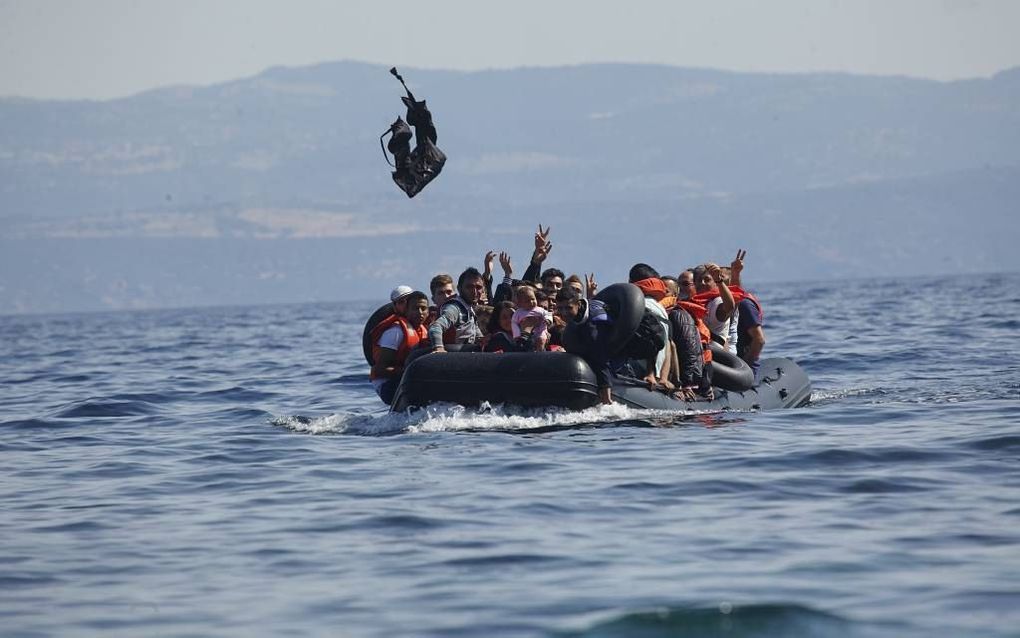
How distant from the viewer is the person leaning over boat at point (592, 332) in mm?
16969

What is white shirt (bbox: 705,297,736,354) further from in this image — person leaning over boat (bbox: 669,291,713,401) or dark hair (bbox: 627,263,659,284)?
dark hair (bbox: 627,263,659,284)

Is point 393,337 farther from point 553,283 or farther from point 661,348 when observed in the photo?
point 661,348

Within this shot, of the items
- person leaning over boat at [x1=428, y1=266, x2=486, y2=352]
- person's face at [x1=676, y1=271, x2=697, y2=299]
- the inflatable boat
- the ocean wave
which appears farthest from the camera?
person's face at [x1=676, y1=271, x2=697, y2=299]

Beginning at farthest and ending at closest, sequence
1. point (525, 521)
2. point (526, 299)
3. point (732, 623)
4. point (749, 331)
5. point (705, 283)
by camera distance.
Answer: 1. point (749, 331)
2. point (705, 283)
3. point (526, 299)
4. point (525, 521)
5. point (732, 623)

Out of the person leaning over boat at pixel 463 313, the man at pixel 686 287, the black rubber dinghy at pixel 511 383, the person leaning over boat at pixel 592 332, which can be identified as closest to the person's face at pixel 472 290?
the person leaning over boat at pixel 463 313

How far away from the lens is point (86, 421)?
2136 cm

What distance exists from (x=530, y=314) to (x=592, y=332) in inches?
32.6

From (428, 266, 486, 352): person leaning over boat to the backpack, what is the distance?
1785 millimetres

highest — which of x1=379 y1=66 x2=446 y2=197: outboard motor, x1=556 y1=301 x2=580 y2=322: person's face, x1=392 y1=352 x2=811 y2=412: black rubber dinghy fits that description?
x1=379 y1=66 x2=446 y2=197: outboard motor

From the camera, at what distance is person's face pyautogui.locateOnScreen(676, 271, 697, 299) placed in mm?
18969

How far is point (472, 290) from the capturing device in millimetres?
17969

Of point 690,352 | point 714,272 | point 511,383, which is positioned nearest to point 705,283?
point 714,272

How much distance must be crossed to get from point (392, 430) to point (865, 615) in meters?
9.25

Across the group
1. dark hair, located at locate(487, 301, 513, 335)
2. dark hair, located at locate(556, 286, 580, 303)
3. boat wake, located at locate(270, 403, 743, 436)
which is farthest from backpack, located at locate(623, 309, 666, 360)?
dark hair, located at locate(487, 301, 513, 335)
